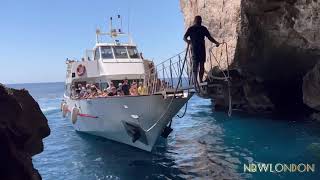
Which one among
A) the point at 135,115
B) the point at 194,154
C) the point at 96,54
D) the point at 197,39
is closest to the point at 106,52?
the point at 96,54

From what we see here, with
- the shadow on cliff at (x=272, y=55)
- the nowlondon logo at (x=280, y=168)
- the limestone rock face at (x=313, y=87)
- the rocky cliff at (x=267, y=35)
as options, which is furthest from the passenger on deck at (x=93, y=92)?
the limestone rock face at (x=313, y=87)

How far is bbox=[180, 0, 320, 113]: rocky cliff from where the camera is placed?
2184 centimetres

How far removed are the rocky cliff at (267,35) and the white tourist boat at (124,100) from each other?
203 inches

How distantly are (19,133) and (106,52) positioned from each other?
1659cm

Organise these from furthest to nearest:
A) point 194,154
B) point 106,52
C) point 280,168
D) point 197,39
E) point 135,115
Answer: point 106,52, point 194,154, point 135,115, point 280,168, point 197,39

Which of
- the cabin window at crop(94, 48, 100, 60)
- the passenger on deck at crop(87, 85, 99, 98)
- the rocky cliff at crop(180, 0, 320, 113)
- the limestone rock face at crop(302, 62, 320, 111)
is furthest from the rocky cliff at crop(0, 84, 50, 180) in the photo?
the limestone rock face at crop(302, 62, 320, 111)

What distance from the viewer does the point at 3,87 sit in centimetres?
830

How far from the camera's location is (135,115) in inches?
734

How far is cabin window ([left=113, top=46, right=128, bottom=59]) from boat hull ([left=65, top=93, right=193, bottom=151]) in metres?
4.01

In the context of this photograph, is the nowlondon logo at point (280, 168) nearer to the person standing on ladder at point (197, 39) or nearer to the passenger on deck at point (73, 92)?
the person standing on ladder at point (197, 39)

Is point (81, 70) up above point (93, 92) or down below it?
above

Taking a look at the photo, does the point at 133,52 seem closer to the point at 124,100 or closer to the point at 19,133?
the point at 124,100

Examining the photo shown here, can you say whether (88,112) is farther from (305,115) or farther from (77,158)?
(305,115)

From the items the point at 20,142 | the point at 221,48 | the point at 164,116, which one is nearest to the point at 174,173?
the point at 164,116
